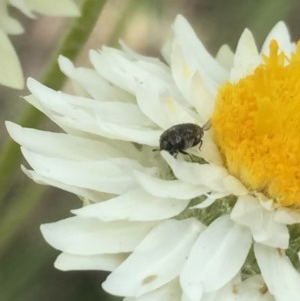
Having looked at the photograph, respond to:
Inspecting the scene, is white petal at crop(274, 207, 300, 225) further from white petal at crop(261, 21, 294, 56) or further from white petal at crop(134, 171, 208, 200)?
white petal at crop(261, 21, 294, 56)

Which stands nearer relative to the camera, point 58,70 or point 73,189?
point 73,189

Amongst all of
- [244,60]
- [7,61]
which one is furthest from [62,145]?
[244,60]

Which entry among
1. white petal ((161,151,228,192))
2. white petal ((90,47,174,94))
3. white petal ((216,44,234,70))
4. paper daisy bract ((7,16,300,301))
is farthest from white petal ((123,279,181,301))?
white petal ((216,44,234,70))

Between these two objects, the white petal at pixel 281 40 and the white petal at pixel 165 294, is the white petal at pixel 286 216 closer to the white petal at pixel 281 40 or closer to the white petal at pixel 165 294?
the white petal at pixel 165 294

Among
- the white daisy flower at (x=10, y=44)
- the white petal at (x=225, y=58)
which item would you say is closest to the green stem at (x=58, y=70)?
the white daisy flower at (x=10, y=44)

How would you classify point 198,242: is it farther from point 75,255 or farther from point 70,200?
point 70,200

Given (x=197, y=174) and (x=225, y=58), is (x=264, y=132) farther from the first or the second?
(x=225, y=58)
